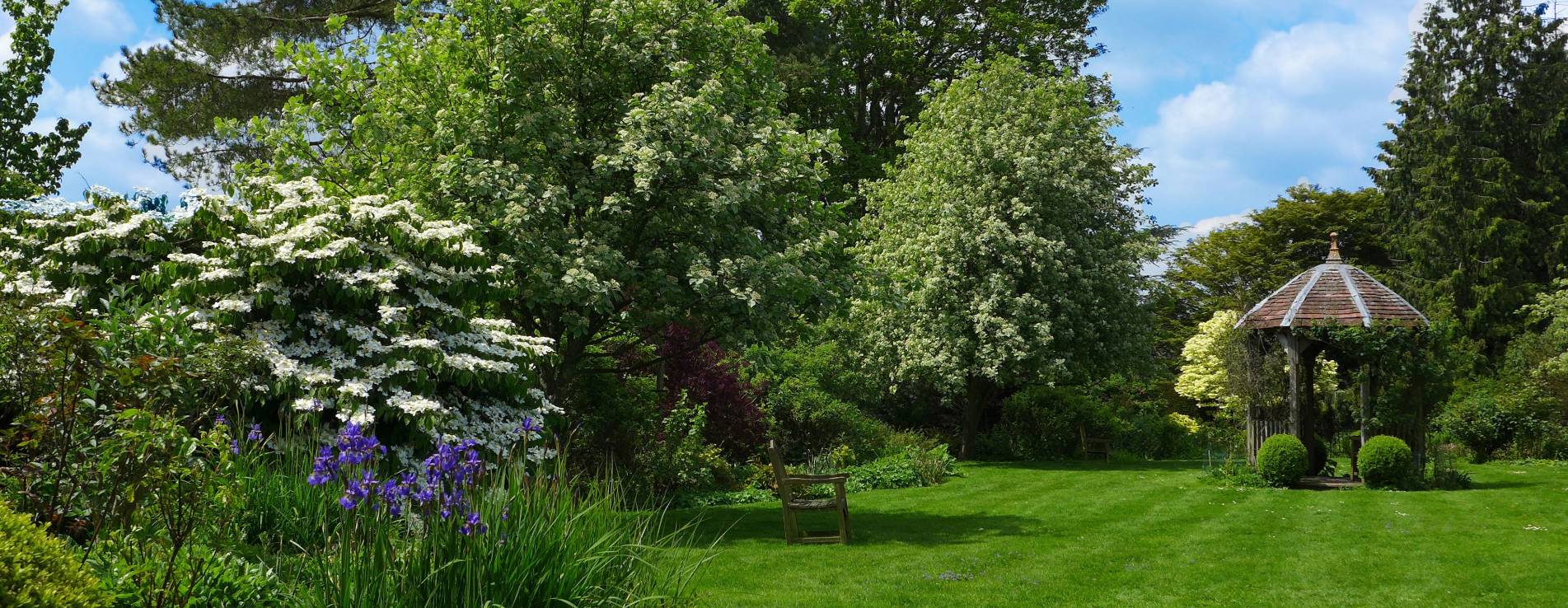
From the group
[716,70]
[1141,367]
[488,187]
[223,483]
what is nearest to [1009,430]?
[1141,367]

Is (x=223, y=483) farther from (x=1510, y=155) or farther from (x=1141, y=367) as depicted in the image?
(x=1510, y=155)

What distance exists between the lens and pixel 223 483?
5051mm

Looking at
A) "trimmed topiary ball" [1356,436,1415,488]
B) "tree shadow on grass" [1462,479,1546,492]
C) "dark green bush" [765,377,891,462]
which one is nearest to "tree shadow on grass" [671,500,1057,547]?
"dark green bush" [765,377,891,462]

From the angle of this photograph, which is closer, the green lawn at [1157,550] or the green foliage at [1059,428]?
the green lawn at [1157,550]

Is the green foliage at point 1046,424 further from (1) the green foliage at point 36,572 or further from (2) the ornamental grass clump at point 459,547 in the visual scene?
(1) the green foliage at point 36,572

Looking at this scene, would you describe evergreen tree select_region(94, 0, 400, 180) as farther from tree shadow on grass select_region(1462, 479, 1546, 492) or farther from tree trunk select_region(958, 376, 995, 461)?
tree shadow on grass select_region(1462, 479, 1546, 492)

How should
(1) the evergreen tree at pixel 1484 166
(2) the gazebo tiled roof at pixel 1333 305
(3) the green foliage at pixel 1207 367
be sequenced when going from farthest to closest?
(1) the evergreen tree at pixel 1484 166
(3) the green foliage at pixel 1207 367
(2) the gazebo tiled roof at pixel 1333 305

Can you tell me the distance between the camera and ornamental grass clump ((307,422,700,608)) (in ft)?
14.5

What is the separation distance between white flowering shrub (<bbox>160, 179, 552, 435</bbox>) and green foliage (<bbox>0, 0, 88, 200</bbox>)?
1663 cm

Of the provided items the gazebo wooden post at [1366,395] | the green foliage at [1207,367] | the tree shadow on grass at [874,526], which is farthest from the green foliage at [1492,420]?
the tree shadow on grass at [874,526]

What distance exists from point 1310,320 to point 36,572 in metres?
17.5

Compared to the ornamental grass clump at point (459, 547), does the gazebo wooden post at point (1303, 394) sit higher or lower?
higher

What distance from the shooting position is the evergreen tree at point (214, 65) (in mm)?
24578

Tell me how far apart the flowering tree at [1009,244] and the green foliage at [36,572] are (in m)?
17.0
